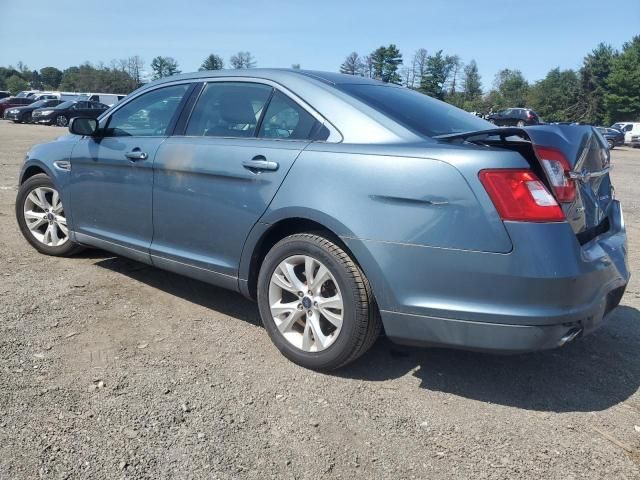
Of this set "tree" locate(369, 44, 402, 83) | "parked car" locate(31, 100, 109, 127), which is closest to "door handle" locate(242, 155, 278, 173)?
"parked car" locate(31, 100, 109, 127)

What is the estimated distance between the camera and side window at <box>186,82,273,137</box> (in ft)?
11.8

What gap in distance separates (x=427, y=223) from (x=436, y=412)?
0.93 meters

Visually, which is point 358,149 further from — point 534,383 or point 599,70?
point 599,70

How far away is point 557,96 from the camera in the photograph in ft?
227

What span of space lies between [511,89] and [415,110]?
3912 inches

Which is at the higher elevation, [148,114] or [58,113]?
[148,114]

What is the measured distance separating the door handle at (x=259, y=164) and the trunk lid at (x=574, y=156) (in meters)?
0.92

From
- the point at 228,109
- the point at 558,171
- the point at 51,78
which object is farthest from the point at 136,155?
the point at 51,78

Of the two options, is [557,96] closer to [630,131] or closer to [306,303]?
[630,131]

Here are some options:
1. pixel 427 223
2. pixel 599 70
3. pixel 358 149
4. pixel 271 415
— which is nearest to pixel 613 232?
pixel 427 223

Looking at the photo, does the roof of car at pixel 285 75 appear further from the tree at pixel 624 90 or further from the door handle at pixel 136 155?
the tree at pixel 624 90

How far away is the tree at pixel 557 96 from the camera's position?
67.0m

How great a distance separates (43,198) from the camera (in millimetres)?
5035

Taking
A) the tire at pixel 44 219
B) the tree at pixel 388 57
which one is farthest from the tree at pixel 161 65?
the tire at pixel 44 219
